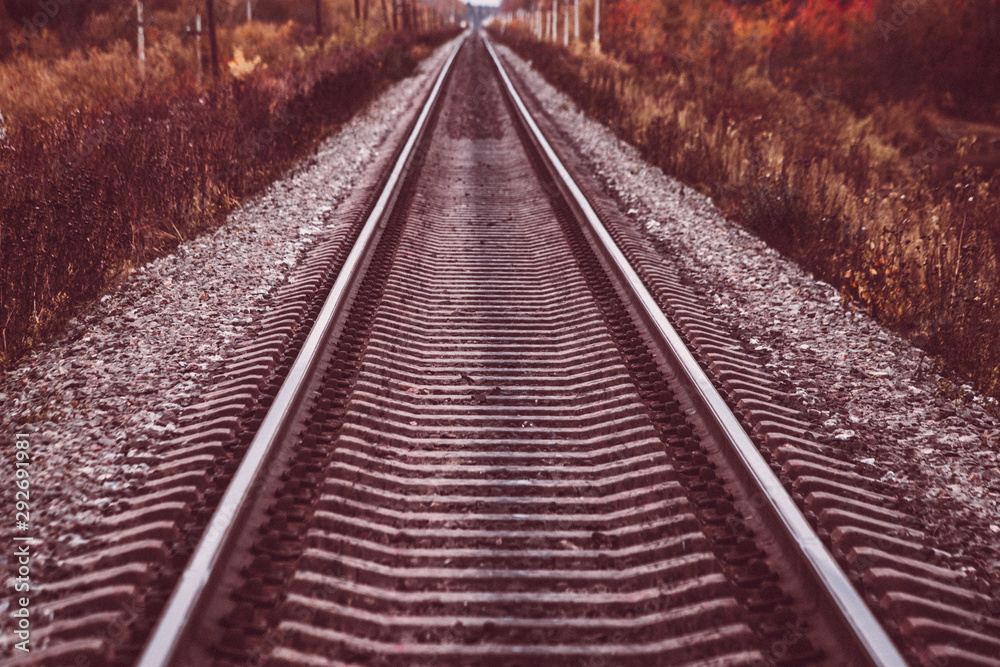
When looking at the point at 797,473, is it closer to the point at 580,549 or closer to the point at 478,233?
the point at 580,549

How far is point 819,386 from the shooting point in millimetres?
3984

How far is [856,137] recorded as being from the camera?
511 inches

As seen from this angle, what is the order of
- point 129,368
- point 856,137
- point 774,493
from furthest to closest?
point 856,137 < point 129,368 < point 774,493

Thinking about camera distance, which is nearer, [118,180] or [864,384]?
[864,384]

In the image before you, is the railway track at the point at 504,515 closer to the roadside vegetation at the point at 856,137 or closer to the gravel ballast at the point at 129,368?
the gravel ballast at the point at 129,368

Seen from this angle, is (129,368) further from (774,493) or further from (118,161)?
(774,493)

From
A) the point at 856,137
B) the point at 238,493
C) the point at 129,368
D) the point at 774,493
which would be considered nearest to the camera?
the point at 238,493

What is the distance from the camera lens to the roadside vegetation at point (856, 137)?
5105 mm

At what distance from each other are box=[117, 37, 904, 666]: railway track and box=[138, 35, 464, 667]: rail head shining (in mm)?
11

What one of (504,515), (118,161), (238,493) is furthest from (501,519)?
(118,161)

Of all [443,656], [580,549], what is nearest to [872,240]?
[580,549]

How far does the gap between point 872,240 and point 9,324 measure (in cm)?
693

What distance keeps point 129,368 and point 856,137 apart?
44.6 ft

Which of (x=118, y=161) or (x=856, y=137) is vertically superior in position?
(x=856, y=137)
